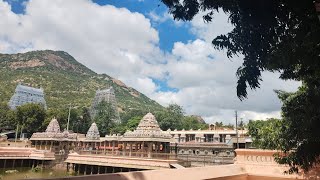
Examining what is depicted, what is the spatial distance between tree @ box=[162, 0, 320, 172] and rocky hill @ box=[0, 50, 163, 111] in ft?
352

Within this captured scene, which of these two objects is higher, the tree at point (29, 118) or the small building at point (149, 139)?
the tree at point (29, 118)

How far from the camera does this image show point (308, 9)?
492 cm

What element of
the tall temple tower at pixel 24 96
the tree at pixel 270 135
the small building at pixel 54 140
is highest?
the tall temple tower at pixel 24 96

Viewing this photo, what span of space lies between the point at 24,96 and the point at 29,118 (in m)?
37.9

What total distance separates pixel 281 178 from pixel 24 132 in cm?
7096

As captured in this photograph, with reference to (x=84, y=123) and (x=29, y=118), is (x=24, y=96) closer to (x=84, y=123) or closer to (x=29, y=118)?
(x=84, y=123)

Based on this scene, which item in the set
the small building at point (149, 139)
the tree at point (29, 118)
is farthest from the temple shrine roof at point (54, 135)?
the tree at point (29, 118)

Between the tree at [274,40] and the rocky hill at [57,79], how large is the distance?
10724 centimetres

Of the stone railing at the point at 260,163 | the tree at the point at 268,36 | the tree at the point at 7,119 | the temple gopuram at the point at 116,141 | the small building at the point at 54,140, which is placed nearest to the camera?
the tree at the point at 268,36

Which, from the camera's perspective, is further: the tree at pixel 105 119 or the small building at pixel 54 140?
the tree at pixel 105 119

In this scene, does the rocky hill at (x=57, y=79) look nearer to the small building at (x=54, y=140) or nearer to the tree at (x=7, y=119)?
the tree at (x=7, y=119)

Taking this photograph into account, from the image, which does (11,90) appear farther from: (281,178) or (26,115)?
(281,178)

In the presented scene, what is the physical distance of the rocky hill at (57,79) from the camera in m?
119

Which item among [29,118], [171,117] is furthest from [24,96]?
[171,117]
